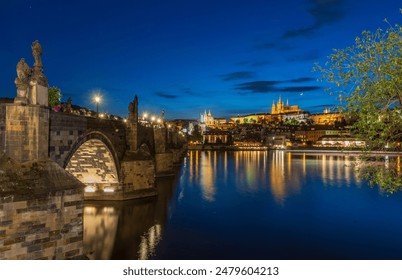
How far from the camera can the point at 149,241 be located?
19844mm

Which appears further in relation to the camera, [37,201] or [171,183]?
[171,183]

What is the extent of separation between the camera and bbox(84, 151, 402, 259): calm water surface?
731 inches

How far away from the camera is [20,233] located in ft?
38.8

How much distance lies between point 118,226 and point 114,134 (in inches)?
327

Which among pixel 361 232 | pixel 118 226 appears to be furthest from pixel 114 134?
pixel 361 232

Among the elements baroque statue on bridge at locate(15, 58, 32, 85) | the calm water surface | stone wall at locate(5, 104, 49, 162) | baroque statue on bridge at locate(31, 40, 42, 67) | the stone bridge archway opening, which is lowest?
the calm water surface

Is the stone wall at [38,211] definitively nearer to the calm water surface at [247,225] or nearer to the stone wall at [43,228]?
the stone wall at [43,228]

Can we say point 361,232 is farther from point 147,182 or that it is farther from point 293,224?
point 147,182

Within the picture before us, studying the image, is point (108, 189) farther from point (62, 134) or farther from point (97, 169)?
point (62, 134)

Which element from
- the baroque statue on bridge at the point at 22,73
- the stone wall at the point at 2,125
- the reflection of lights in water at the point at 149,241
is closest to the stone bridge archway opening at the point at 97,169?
the reflection of lights in water at the point at 149,241

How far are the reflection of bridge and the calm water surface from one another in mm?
1688

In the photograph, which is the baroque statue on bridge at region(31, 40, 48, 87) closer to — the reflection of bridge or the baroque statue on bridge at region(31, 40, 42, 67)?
the baroque statue on bridge at region(31, 40, 42, 67)

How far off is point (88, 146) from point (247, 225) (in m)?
12.3

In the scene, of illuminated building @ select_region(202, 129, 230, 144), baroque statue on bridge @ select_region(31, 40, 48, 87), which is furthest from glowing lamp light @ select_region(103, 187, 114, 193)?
illuminated building @ select_region(202, 129, 230, 144)
